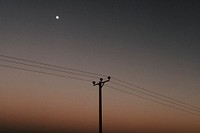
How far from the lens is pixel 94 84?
165ft

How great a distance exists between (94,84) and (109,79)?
159 centimetres

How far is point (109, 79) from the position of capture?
163 ft
